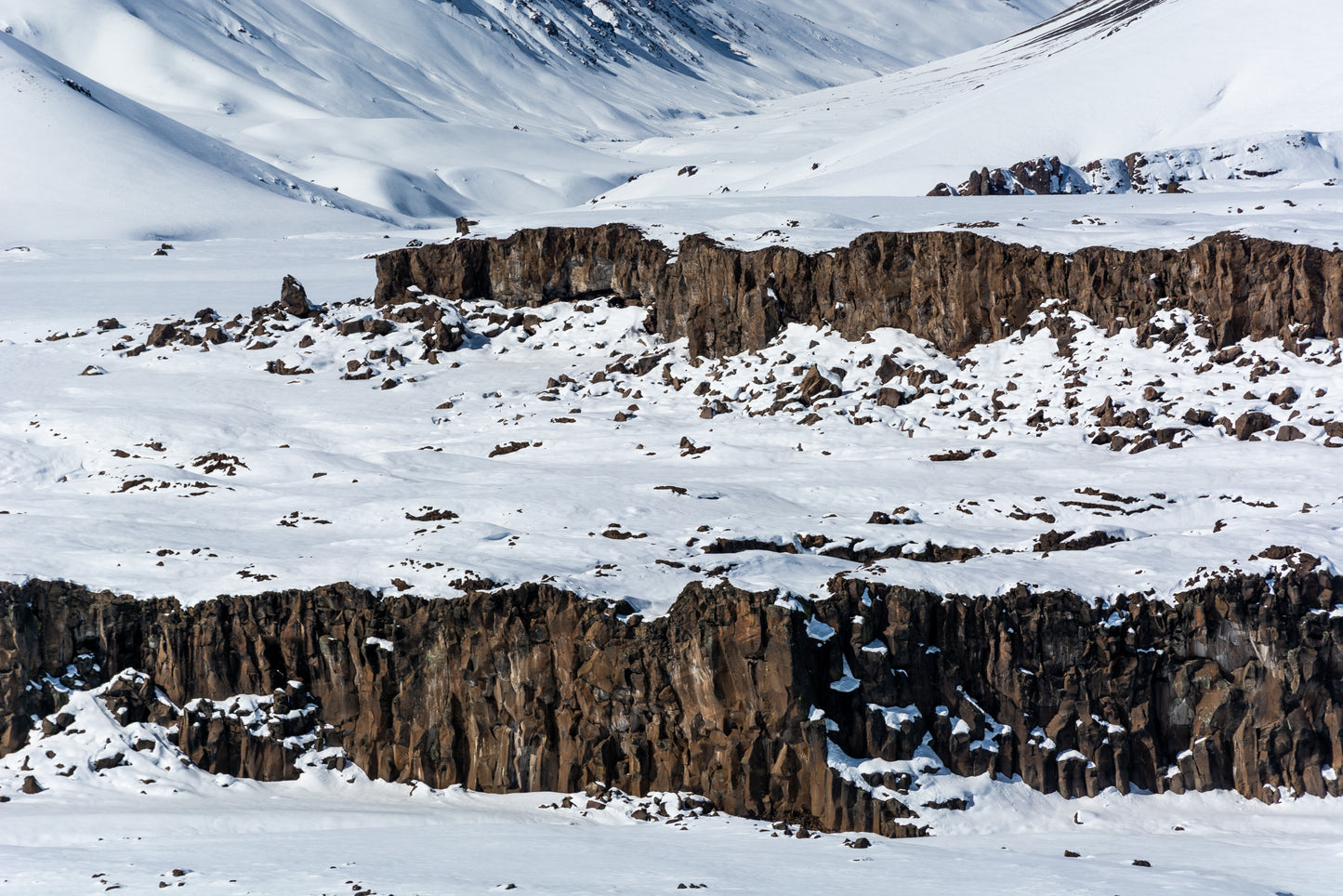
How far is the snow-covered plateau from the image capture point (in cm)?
2397

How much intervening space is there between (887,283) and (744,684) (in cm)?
1812

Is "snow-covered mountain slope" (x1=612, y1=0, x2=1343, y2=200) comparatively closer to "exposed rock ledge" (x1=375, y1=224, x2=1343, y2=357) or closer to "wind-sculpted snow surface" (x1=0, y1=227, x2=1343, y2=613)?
"exposed rock ledge" (x1=375, y1=224, x2=1343, y2=357)

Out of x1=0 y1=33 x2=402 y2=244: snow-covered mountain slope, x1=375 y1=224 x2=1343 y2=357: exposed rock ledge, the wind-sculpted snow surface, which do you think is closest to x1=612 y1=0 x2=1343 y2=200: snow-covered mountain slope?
x1=0 y1=33 x2=402 y2=244: snow-covered mountain slope

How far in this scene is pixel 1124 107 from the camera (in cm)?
6881

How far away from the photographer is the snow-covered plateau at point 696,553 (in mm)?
23969

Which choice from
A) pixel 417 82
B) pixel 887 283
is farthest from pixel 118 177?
pixel 417 82

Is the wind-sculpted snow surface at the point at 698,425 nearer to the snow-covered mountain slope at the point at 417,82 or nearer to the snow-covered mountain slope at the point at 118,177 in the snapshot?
the snow-covered mountain slope at the point at 118,177

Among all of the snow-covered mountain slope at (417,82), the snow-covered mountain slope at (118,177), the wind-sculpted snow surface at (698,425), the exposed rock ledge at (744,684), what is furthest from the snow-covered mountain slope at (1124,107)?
the exposed rock ledge at (744,684)

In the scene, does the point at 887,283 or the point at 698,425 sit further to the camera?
the point at 887,283

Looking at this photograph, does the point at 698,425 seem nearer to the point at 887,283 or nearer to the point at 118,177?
the point at 887,283

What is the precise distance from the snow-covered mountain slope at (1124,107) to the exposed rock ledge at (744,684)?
4115 cm

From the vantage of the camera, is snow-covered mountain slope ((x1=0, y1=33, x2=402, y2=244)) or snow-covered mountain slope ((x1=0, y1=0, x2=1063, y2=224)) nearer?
snow-covered mountain slope ((x1=0, y1=33, x2=402, y2=244))

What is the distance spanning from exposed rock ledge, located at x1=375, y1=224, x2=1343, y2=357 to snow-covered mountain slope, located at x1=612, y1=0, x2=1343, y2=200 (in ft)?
78.2

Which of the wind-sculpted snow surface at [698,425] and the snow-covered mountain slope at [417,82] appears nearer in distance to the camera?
the wind-sculpted snow surface at [698,425]
